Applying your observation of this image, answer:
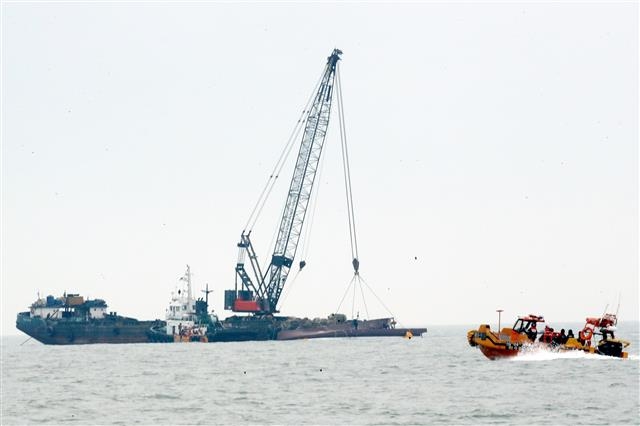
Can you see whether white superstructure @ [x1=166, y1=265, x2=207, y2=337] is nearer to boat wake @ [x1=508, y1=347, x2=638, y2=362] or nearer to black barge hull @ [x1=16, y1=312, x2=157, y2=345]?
black barge hull @ [x1=16, y1=312, x2=157, y2=345]

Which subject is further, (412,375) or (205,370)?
(205,370)

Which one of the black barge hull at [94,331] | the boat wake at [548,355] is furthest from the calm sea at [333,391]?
the black barge hull at [94,331]

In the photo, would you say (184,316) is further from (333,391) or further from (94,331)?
(333,391)

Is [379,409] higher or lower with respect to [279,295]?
lower

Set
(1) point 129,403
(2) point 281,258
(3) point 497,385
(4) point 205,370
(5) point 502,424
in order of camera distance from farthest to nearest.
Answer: (2) point 281,258 < (4) point 205,370 < (3) point 497,385 < (1) point 129,403 < (5) point 502,424

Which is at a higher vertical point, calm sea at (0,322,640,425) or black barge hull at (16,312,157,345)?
black barge hull at (16,312,157,345)

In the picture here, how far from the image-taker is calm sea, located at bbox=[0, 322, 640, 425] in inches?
2365

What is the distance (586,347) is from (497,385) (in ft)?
96.5

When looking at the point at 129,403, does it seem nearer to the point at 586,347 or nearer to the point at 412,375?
the point at 412,375

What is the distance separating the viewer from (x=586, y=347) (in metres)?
101

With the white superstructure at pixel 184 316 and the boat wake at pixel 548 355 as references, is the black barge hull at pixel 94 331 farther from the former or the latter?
the boat wake at pixel 548 355

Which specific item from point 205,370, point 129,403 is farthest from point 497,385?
point 205,370

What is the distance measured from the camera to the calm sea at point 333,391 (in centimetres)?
6006

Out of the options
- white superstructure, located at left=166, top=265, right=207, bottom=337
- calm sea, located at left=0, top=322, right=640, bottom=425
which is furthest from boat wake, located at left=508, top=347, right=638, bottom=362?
white superstructure, located at left=166, top=265, right=207, bottom=337
